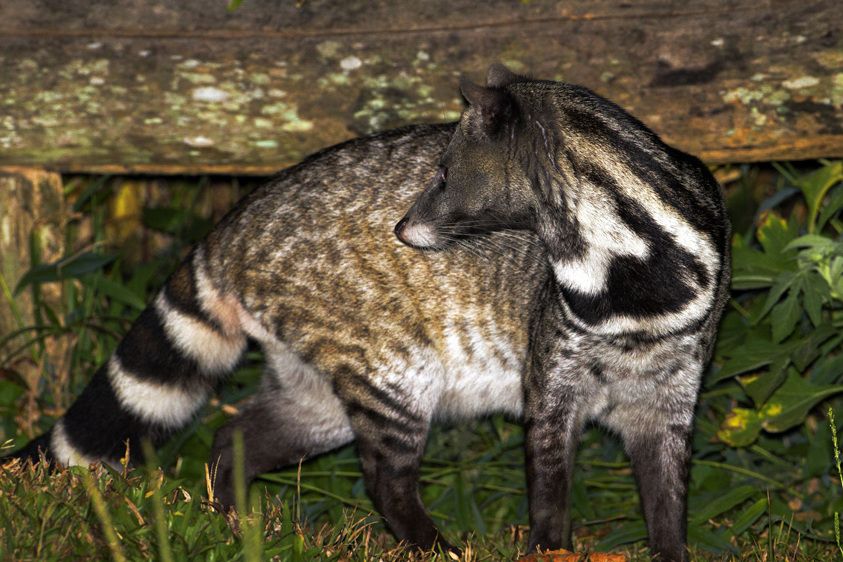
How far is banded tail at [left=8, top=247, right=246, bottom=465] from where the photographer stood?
414 cm

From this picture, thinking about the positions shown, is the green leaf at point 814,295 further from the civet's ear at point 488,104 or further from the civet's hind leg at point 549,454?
the civet's ear at point 488,104

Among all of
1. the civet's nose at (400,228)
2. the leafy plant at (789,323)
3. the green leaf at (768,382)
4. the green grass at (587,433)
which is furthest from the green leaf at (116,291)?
the green leaf at (768,382)

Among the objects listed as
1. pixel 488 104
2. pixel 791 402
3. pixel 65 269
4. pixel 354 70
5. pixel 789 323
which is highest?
pixel 488 104

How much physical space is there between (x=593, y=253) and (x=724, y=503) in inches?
53.9

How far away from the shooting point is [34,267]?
488 cm

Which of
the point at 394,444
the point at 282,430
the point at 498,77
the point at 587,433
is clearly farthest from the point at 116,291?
the point at 498,77

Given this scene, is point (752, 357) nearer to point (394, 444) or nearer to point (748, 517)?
point (748, 517)

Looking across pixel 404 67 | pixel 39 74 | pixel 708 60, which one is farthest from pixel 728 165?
pixel 39 74

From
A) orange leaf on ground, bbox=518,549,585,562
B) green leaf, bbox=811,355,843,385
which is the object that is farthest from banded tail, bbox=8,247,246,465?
green leaf, bbox=811,355,843,385

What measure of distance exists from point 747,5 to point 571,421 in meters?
1.78

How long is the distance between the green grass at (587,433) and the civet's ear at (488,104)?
1.29m

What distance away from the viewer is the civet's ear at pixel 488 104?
3.35 meters

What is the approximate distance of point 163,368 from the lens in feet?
13.7

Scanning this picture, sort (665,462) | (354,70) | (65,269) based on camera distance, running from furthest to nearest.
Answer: (65,269), (354,70), (665,462)
